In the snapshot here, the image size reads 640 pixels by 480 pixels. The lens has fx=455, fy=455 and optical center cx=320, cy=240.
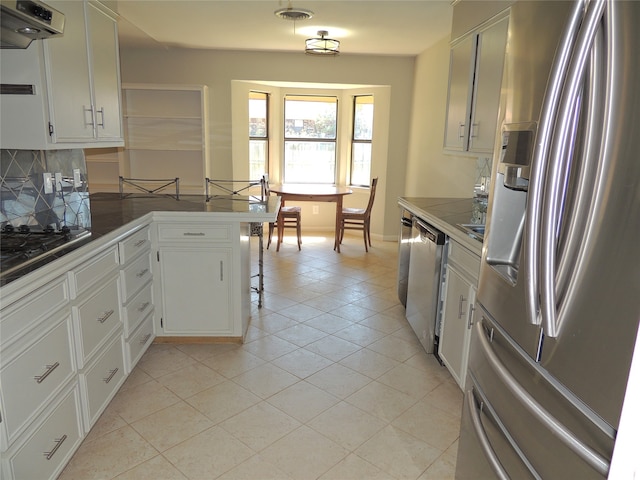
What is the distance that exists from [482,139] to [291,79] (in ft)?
11.5

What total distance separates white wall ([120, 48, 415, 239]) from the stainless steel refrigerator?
4.59m

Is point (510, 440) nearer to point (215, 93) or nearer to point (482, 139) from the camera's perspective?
point (482, 139)

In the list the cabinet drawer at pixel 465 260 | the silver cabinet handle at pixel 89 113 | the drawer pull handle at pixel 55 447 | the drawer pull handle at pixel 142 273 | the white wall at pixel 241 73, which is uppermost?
the white wall at pixel 241 73

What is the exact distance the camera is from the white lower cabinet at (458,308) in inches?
88.2

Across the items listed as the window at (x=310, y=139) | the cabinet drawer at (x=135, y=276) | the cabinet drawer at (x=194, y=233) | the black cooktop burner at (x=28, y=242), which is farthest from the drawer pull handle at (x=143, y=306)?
the window at (x=310, y=139)

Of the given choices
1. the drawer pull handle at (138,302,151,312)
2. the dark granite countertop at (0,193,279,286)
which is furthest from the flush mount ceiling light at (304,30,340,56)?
the drawer pull handle at (138,302,151,312)

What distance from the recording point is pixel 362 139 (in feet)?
21.3

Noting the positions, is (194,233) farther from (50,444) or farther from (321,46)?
(321,46)

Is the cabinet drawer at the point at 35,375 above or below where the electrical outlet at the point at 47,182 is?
below

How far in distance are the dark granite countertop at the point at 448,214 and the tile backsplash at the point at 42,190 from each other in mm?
1904

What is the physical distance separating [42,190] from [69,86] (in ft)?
1.83

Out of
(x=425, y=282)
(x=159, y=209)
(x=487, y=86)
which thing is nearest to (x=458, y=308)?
(x=425, y=282)

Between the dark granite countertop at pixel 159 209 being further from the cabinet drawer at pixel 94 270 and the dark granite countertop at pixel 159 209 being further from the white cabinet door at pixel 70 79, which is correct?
the white cabinet door at pixel 70 79

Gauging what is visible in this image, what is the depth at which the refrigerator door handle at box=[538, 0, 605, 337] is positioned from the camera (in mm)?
878
